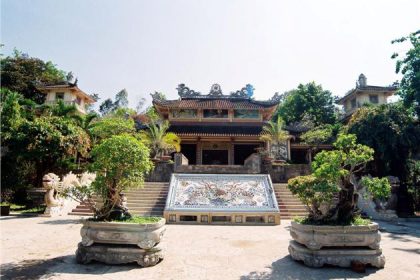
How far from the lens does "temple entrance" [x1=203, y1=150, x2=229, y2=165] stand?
68.5 feet

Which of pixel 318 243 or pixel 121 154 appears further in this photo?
pixel 121 154

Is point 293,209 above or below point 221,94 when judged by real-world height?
below

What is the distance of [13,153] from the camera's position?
41.6ft

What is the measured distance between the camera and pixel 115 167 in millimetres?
5066

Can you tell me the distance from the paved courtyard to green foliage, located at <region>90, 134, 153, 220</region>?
1127mm

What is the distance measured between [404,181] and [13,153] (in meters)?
17.6

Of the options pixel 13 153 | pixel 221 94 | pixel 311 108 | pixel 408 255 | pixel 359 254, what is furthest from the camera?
pixel 311 108

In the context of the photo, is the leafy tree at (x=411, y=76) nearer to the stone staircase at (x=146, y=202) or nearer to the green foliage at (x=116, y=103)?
the stone staircase at (x=146, y=202)

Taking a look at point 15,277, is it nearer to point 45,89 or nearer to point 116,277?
point 116,277

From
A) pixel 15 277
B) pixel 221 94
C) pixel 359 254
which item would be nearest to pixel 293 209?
pixel 359 254

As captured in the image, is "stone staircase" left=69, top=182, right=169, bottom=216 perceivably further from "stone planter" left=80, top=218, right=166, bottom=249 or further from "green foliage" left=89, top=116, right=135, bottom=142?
"stone planter" left=80, top=218, right=166, bottom=249

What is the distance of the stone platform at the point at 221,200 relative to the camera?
999 centimetres

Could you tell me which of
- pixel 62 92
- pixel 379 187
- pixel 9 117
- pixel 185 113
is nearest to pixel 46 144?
pixel 9 117

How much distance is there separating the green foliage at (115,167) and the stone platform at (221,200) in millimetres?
5061
